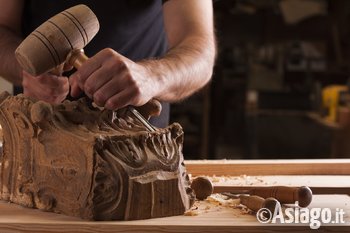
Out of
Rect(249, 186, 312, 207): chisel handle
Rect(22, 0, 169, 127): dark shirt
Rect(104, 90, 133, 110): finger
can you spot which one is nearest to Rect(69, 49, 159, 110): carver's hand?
Rect(104, 90, 133, 110): finger

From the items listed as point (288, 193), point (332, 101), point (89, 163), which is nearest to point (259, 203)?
point (288, 193)

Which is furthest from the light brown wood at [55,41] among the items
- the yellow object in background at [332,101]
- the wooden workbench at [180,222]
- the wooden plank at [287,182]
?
the yellow object in background at [332,101]

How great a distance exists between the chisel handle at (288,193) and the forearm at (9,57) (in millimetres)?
1083

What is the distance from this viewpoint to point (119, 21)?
3254 millimetres

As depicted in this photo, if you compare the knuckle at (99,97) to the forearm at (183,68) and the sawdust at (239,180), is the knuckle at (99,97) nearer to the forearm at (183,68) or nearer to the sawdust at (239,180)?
the forearm at (183,68)

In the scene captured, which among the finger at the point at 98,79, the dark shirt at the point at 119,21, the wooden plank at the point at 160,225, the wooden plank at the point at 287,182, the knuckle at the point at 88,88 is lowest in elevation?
the wooden plank at the point at 160,225

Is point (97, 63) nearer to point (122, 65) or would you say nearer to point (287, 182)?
point (122, 65)

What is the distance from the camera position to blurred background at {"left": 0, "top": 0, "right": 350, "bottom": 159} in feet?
24.5

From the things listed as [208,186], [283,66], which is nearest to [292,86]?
[283,66]

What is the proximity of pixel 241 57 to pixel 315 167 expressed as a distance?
5222 millimetres

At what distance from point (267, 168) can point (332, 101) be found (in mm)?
4198

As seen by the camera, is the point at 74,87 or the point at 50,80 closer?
the point at 74,87

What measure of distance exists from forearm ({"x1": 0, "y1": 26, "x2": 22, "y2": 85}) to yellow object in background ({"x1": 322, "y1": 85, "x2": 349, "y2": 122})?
13.5ft

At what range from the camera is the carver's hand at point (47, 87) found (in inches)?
101
